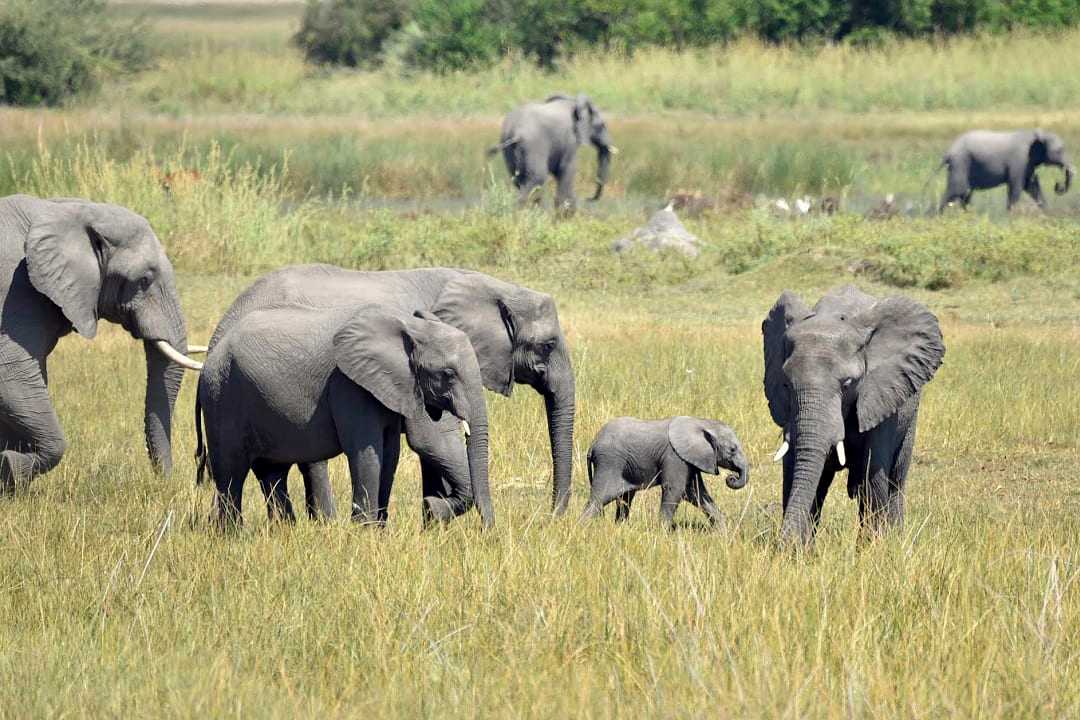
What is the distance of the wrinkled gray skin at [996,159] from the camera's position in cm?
2297

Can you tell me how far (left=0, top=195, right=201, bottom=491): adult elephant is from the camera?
28.9 feet

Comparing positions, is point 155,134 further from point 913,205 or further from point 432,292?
point 432,292

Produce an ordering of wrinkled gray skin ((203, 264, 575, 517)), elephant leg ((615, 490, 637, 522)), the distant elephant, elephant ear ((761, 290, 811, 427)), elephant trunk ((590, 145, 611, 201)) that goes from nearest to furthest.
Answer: elephant ear ((761, 290, 811, 427)), wrinkled gray skin ((203, 264, 575, 517)), elephant leg ((615, 490, 637, 522)), the distant elephant, elephant trunk ((590, 145, 611, 201))

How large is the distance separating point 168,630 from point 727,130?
23.6 m

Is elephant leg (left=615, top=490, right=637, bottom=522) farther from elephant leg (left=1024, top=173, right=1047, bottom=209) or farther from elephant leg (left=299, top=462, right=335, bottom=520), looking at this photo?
elephant leg (left=1024, top=173, right=1047, bottom=209)

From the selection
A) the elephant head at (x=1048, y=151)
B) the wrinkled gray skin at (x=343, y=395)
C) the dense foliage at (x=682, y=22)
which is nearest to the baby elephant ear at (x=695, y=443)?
the wrinkled gray skin at (x=343, y=395)

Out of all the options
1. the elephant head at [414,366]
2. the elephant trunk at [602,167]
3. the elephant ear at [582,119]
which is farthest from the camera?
the elephant trunk at [602,167]

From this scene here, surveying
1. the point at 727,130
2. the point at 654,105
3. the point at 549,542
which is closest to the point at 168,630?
the point at 549,542

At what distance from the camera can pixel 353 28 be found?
47.6 meters

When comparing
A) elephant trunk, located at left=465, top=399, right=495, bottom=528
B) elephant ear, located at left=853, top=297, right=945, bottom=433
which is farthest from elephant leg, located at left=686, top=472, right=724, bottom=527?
elephant trunk, located at left=465, top=399, right=495, bottom=528

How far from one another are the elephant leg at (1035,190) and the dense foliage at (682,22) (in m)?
14.2

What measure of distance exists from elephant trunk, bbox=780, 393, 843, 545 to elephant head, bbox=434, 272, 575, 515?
4.67 ft

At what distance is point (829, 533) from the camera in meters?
7.85

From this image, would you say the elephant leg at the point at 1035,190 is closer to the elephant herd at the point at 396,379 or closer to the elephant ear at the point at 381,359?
the elephant herd at the point at 396,379
